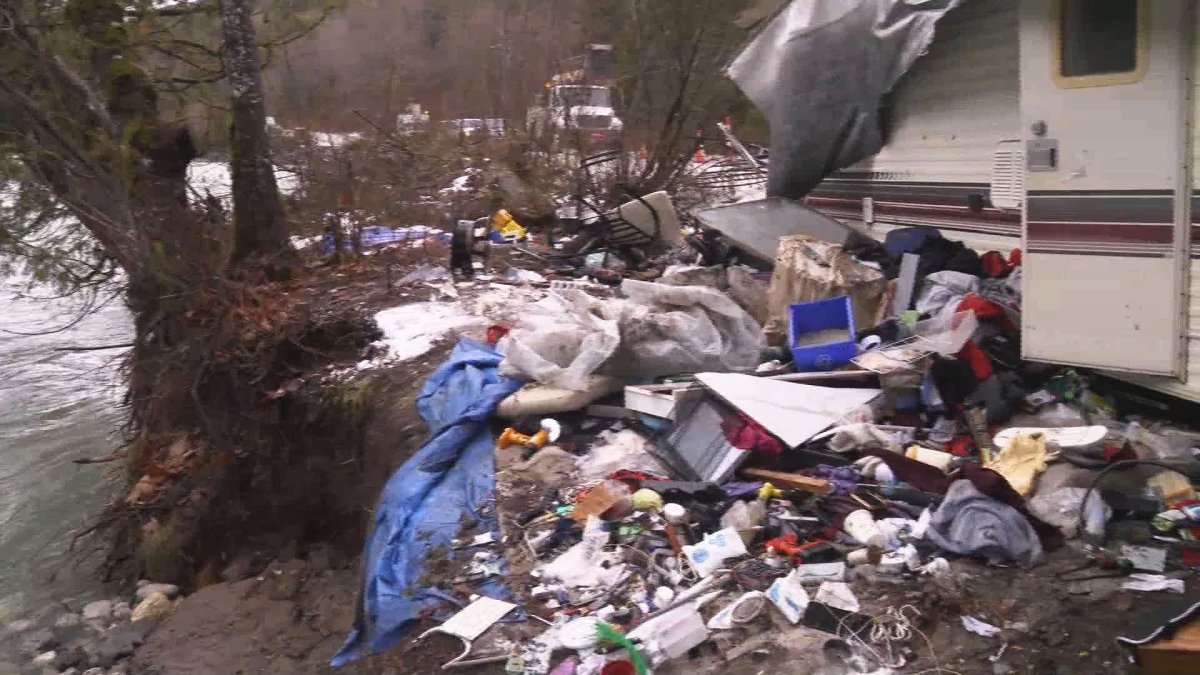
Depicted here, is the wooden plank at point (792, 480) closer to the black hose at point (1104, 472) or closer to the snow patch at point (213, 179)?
the black hose at point (1104, 472)

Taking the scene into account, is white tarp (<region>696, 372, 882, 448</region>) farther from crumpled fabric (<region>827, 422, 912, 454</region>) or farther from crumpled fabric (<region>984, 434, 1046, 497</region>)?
crumpled fabric (<region>984, 434, 1046, 497</region>)

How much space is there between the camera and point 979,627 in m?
3.30

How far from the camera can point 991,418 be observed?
4.86m

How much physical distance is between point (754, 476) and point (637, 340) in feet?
4.41

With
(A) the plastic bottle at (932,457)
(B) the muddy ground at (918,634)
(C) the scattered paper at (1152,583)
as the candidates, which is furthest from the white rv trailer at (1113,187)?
(B) the muddy ground at (918,634)

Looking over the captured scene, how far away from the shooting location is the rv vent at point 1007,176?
20.5ft

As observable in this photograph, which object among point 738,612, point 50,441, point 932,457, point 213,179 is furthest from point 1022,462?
point 50,441

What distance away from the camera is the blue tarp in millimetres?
3969

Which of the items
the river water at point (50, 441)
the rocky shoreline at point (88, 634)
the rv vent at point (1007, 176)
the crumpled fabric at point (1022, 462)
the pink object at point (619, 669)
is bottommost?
the rocky shoreline at point (88, 634)

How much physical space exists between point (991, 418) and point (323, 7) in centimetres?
708

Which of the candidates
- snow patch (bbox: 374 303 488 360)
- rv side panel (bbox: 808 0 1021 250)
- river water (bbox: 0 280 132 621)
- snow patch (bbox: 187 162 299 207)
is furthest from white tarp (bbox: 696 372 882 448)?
snow patch (bbox: 187 162 299 207)

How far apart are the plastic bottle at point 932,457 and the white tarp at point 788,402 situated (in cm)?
44

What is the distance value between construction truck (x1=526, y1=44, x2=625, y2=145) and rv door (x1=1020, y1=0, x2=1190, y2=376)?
27.9 ft

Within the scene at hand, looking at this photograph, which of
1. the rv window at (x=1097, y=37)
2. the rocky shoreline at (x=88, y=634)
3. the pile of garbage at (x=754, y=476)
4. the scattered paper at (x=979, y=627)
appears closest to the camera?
the scattered paper at (x=979, y=627)
